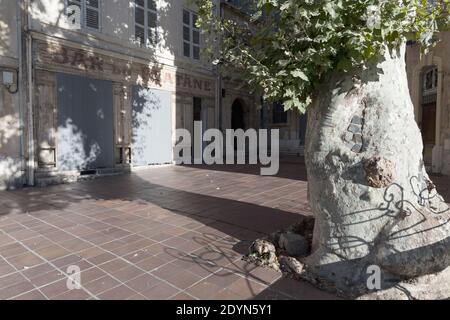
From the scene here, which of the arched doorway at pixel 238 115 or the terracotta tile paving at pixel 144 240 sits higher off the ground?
the arched doorway at pixel 238 115

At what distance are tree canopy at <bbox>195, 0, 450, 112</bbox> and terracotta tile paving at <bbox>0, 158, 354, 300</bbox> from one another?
1.66m

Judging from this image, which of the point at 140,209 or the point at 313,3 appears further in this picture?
the point at 140,209

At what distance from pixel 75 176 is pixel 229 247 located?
20.2 feet

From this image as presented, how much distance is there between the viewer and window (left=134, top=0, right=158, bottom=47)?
9672 millimetres

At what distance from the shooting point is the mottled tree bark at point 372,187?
260 cm

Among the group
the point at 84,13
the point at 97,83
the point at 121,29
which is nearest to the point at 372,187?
the point at 97,83

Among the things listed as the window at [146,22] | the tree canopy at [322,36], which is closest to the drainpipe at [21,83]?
the window at [146,22]

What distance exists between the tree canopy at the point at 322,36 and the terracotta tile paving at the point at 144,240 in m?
1.66

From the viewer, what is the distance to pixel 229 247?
3.48 meters

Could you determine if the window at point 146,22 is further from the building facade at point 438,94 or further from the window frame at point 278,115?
the building facade at point 438,94

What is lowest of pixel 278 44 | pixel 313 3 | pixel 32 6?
pixel 278 44
